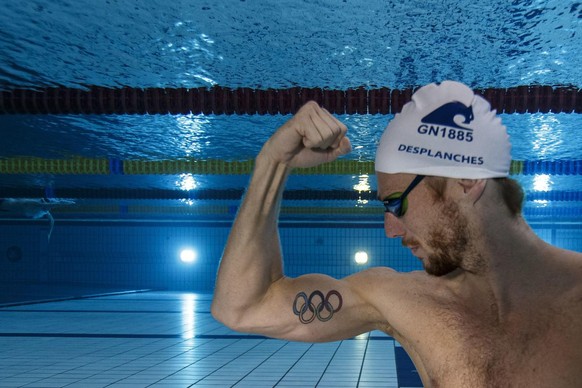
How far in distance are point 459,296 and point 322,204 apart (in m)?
14.4

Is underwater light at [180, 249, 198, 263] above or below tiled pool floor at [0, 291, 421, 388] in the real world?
below

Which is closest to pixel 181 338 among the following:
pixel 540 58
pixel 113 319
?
pixel 113 319

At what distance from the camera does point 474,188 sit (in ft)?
4.65

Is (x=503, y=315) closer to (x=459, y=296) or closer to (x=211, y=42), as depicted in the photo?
(x=459, y=296)

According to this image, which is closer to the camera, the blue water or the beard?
the beard

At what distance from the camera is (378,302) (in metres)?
1.70

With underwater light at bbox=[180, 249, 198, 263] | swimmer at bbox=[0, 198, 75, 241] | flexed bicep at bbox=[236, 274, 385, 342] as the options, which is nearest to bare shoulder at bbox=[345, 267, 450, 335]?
flexed bicep at bbox=[236, 274, 385, 342]

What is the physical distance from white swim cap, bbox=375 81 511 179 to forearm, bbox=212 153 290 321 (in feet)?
0.99

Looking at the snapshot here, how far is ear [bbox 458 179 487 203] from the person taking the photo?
142cm

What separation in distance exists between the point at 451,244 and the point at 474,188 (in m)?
0.15

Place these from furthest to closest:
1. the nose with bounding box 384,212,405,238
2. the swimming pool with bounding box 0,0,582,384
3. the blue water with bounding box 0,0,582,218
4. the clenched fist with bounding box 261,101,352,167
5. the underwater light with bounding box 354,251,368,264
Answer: the underwater light with bounding box 354,251,368,264 < the swimming pool with bounding box 0,0,582,384 < the blue water with bounding box 0,0,582,218 < the nose with bounding box 384,212,405,238 < the clenched fist with bounding box 261,101,352,167

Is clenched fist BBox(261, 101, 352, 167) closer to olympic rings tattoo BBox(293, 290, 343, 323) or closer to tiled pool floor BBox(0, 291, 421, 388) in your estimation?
olympic rings tattoo BBox(293, 290, 343, 323)

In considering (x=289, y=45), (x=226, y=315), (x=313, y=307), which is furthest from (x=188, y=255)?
(x=226, y=315)

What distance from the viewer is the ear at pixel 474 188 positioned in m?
1.42
